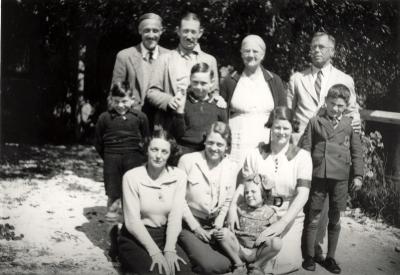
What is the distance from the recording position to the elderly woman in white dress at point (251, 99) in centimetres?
411

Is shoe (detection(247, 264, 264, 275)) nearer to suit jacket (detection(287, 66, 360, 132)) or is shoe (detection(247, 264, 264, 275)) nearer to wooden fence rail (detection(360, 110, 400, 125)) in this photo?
suit jacket (detection(287, 66, 360, 132))

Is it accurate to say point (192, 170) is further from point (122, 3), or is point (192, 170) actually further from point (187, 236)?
point (122, 3)

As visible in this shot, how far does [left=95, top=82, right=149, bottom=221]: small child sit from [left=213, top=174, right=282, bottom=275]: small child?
946 mm

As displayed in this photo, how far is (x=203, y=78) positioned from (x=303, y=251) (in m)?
1.63

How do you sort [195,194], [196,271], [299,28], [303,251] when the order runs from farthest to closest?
[299,28]
[303,251]
[195,194]
[196,271]

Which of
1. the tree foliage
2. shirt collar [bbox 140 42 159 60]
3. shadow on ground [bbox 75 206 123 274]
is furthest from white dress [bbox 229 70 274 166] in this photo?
the tree foliage

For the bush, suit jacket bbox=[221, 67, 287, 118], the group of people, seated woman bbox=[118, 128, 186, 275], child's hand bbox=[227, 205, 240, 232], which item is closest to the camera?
seated woman bbox=[118, 128, 186, 275]

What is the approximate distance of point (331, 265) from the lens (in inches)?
160

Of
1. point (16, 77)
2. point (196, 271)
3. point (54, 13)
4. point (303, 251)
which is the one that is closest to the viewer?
point (196, 271)

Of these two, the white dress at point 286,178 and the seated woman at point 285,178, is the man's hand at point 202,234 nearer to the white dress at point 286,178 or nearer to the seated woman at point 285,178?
the seated woman at point 285,178

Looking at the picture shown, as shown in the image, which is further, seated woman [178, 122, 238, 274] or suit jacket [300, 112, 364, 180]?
suit jacket [300, 112, 364, 180]

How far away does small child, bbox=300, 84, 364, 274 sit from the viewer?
3982 millimetres

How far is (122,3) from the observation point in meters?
6.53

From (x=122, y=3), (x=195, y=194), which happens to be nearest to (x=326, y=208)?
(x=195, y=194)
